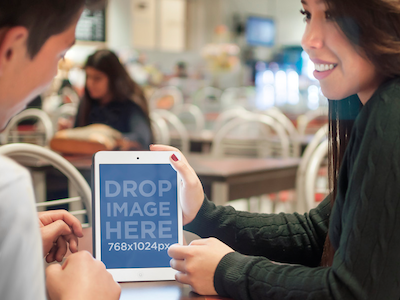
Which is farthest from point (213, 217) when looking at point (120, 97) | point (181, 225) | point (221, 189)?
point (120, 97)

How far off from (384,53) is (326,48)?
0.08 meters

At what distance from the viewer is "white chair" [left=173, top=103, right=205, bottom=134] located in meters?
5.07

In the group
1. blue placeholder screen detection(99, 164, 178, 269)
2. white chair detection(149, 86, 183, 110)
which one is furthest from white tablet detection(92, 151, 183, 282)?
white chair detection(149, 86, 183, 110)

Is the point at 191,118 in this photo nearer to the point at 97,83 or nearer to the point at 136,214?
the point at 97,83

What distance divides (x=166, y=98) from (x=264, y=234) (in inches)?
227

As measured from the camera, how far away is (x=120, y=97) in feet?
8.89

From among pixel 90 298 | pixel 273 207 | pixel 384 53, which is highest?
pixel 384 53

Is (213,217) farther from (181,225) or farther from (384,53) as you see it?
(384,53)

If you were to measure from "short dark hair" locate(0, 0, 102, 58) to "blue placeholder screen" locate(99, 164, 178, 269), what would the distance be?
262mm

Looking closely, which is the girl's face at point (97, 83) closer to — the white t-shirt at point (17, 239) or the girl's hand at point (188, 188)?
the girl's hand at point (188, 188)

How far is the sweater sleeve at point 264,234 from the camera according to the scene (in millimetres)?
759

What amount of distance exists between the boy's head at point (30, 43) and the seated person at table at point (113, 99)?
7.05ft

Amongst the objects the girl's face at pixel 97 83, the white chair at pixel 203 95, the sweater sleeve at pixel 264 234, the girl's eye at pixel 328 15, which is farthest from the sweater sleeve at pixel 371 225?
the white chair at pixel 203 95

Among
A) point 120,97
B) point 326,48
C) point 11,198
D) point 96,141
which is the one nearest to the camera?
point 11,198
